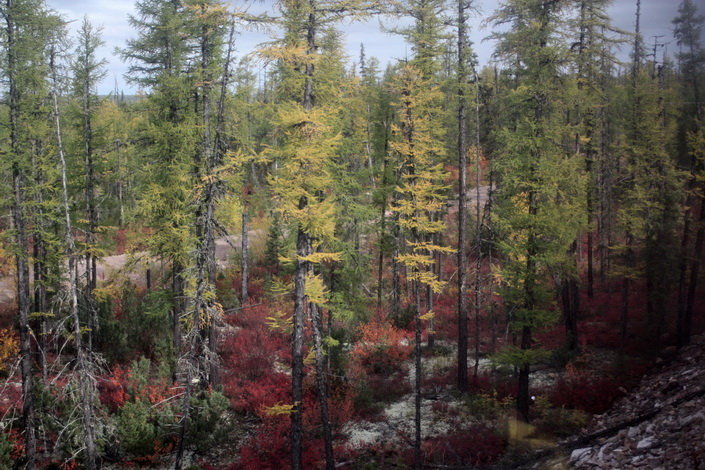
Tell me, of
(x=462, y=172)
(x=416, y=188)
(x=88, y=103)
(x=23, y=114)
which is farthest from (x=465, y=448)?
(x=88, y=103)

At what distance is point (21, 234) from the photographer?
1332 cm

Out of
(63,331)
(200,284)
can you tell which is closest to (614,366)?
(200,284)

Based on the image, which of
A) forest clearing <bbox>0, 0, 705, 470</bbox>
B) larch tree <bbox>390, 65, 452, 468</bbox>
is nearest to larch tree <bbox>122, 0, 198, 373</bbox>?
forest clearing <bbox>0, 0, 705, 470</bbox>

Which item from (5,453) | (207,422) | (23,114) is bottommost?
(207,422)

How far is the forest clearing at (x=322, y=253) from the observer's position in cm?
1185

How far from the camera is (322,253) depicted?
1165 centimetres

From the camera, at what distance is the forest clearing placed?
11.9 metres

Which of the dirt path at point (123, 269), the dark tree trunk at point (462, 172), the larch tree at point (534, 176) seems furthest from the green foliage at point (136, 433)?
the larch tree at point (534, 176)

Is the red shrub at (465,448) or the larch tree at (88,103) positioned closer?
the red shrub at (465,448)

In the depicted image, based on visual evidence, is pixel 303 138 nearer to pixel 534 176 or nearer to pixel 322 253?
pixel 322 253

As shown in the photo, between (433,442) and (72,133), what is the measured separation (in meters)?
22.7

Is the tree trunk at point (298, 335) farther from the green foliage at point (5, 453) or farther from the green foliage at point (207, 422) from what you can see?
the green foliage at point (5, 453)

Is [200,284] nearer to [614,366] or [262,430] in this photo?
[262,430]

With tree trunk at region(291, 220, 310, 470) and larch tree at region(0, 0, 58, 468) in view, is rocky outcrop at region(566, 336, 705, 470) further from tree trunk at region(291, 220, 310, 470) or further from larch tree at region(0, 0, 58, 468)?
larch tree at region(0, 0, 58, 468)
